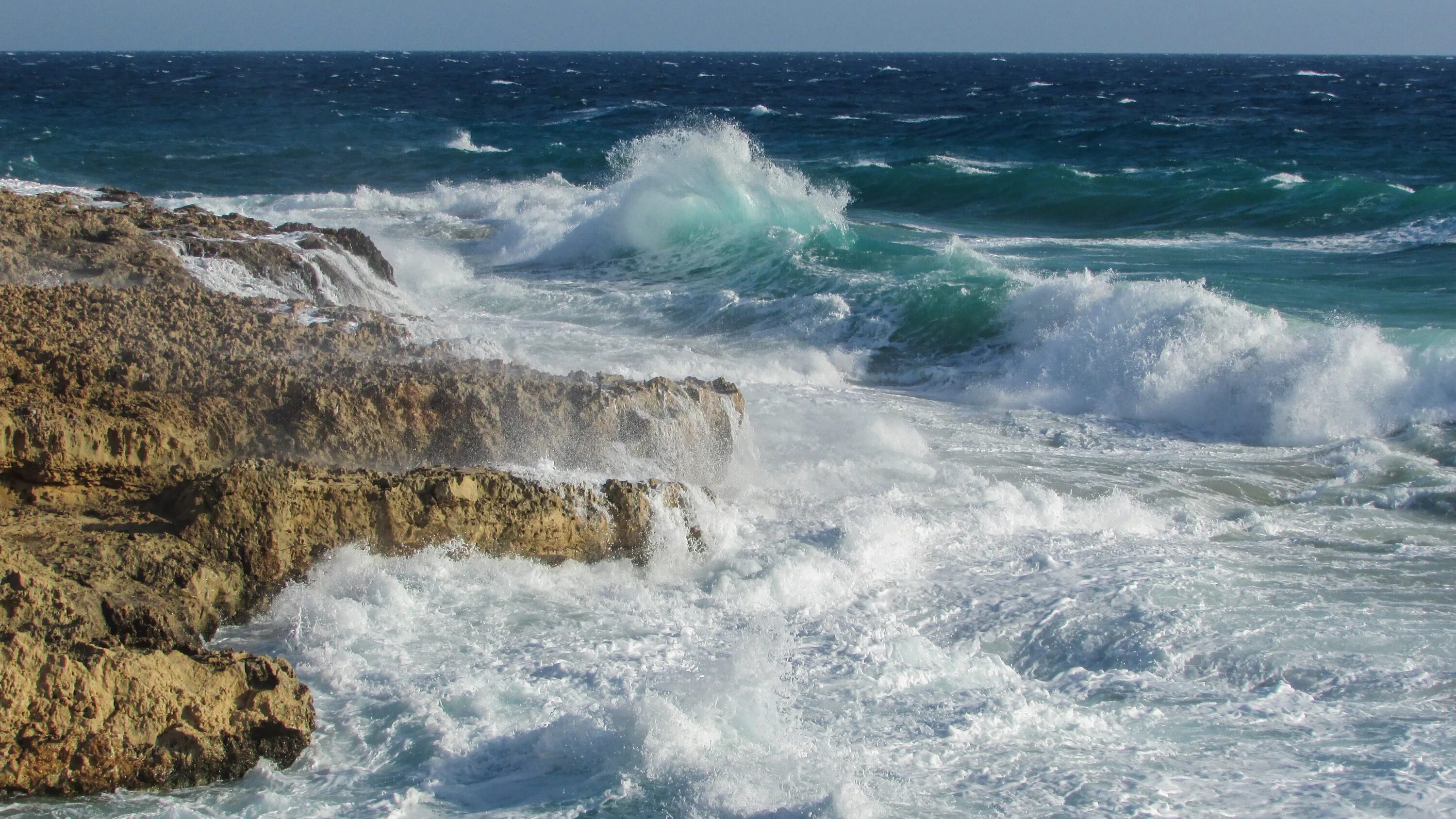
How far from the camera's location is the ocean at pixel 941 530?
409cm

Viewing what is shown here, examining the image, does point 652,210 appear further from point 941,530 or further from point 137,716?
point 137,716

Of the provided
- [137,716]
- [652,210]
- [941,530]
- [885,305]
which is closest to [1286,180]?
[652,210]

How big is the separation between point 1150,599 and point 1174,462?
10.4 feet

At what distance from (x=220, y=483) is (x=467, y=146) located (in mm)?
30299

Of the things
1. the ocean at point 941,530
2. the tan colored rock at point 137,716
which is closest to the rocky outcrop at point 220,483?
the tan colored rock at point 137,716

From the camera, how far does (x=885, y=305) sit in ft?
43.7

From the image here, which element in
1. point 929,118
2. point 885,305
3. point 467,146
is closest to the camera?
point 885,305

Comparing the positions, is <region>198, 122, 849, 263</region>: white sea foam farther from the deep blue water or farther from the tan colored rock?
the tan colored rock

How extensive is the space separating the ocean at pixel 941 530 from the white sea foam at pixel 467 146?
348 inches

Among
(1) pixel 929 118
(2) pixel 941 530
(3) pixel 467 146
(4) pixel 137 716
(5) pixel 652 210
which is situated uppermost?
(1) pixel 929 118

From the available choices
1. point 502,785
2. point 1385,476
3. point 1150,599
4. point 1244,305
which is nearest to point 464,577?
point 502,785

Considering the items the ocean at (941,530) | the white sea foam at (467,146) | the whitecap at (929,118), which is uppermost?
the whitecap at (929,118)

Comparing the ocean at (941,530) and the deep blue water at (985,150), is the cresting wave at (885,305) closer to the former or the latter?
the ocean at (941,530)

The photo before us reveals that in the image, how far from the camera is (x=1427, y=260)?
53.7 feet
